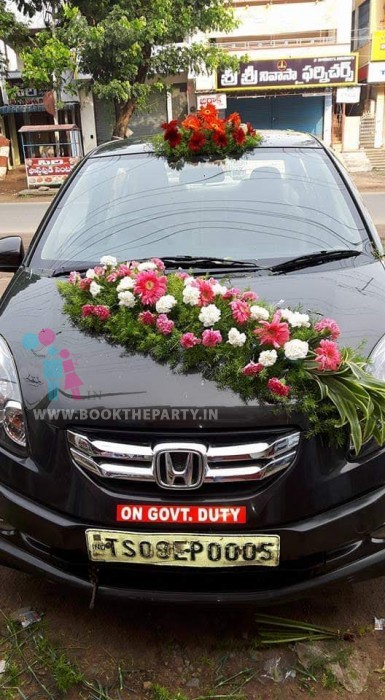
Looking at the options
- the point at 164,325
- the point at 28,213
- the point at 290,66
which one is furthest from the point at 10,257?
the point at 290,66

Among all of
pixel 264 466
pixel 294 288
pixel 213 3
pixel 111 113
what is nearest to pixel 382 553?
pixel 264 466

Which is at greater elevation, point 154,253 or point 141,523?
point 154,253

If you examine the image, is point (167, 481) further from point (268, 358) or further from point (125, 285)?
point (125, 285)

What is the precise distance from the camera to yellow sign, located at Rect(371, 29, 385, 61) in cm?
2359

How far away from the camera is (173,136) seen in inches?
130

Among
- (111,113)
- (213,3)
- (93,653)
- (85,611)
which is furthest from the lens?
(111,113)

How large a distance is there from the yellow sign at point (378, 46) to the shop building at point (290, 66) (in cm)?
101

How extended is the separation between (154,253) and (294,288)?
2.28 ft

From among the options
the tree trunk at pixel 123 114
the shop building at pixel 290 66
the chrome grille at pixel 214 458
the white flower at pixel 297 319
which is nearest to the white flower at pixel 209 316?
the white flower at pixel 297 319

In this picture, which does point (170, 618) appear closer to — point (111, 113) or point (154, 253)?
point (154, 253)

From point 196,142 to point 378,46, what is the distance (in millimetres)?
24373

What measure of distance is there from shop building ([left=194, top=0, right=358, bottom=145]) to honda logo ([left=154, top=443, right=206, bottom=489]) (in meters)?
22.7

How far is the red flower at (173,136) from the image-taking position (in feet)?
10.8

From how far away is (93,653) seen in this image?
2.10 meters
